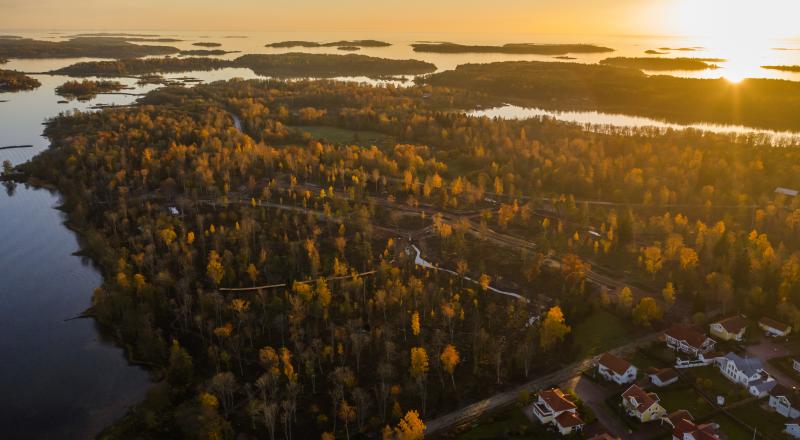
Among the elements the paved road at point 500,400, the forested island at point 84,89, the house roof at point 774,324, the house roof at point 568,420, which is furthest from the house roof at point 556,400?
the forested island at point 84,89

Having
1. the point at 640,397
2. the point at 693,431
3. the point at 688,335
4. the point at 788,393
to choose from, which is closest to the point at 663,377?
the point at 640,397

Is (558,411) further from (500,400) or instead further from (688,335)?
(688,335)

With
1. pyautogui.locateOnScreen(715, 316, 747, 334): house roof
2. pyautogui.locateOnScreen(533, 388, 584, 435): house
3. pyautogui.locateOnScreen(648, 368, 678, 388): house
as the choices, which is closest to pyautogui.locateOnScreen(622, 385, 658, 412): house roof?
pyautogui.locateOnScreen(648, 368, 678, 388): house

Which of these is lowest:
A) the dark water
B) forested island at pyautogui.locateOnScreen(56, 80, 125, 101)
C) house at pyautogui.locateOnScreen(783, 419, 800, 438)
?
the dark water

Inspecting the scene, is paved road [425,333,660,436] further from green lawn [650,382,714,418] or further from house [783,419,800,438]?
house [783,419,800,438]

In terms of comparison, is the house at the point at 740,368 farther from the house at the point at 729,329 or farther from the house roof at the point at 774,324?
the house roof at the point at 774,324
